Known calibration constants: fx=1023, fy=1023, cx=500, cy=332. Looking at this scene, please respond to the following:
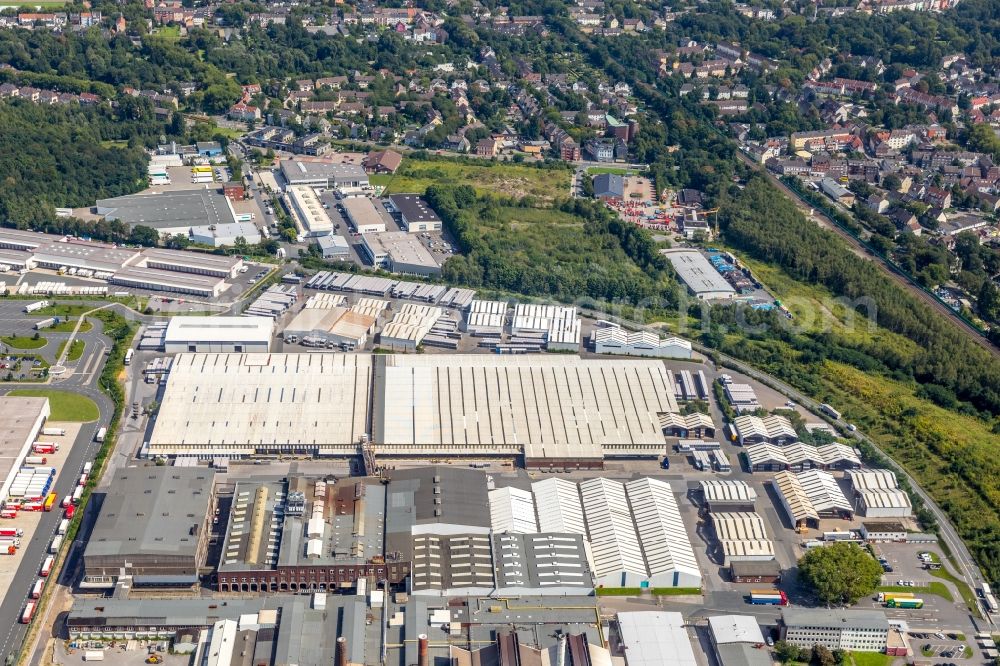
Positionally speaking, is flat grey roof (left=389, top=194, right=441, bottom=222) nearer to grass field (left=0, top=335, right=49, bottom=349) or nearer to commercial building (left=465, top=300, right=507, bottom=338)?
commercial building (left=465, top=300, right=507, bottom=338)

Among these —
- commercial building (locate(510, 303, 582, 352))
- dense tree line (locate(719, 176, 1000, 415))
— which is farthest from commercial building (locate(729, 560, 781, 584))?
dense tree line (locate(719, 176, 1000, 415))

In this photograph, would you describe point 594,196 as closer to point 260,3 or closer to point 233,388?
point 233,388

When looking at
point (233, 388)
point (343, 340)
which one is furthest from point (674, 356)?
point (233, 388)

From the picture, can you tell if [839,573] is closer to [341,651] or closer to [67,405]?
[341,651]

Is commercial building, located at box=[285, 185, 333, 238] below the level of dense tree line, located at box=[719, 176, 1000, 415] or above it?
above

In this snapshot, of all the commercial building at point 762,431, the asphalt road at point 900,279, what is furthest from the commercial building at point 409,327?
the asphalt road at point 900,279

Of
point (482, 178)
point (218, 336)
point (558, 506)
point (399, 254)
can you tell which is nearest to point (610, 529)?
point (558, 506)
